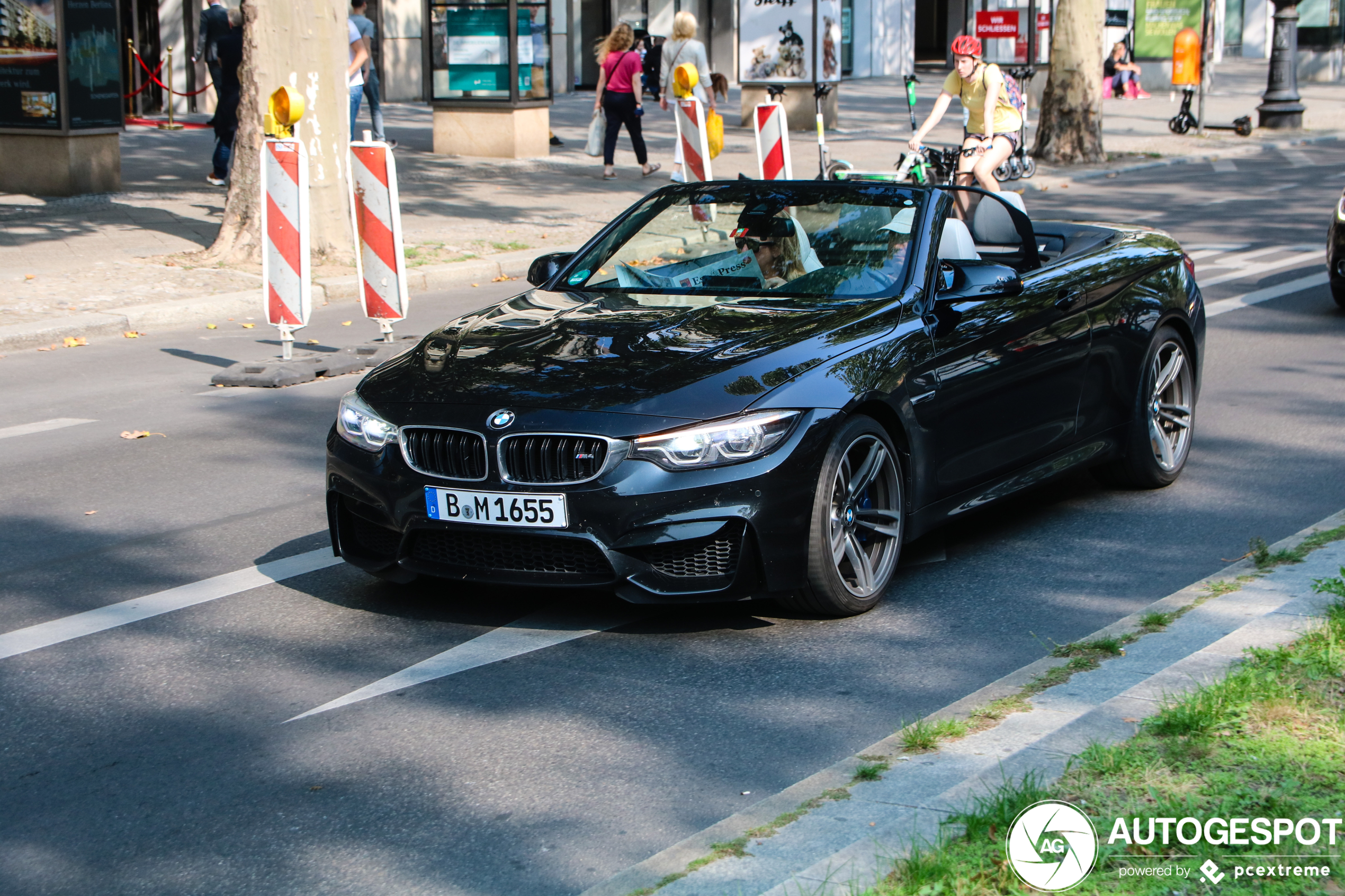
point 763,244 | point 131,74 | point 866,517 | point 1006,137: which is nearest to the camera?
point 866,517

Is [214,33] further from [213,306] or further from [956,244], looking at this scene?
[956,244]

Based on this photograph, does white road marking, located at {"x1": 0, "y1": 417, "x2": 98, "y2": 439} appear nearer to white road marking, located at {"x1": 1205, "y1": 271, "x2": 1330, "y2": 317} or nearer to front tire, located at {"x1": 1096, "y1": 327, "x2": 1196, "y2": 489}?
front tire, located at {"x1": 1096, "y1": 327, "x2": 1196, "y2": 489}

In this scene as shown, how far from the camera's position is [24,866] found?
145 inches

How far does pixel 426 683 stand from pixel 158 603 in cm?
136

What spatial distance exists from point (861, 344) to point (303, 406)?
4.56 m

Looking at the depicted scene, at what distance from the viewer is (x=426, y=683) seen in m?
4.84

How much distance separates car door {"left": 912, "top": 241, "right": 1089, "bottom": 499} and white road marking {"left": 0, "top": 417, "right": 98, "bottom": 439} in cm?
499

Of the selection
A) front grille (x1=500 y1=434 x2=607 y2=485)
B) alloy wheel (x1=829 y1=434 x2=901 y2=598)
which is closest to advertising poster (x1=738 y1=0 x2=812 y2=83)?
alloy wheel (x1=829 y1=434 x2=901 y2=598)

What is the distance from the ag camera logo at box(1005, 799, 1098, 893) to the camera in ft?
10.6

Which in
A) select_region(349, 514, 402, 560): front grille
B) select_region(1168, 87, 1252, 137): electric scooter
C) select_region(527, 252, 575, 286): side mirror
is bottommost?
select_region(349, 514, 402, 560): front grille

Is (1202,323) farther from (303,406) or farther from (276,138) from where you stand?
(276,138)

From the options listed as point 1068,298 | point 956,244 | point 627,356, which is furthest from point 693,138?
point 627,356

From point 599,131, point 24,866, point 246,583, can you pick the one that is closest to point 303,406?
point 246,583

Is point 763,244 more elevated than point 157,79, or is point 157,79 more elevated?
point 157,79
